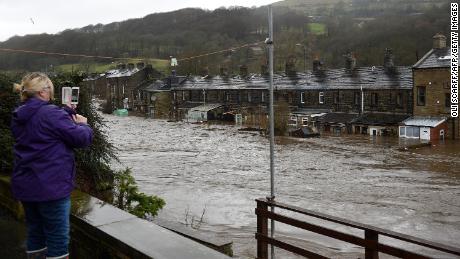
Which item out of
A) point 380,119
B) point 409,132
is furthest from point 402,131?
point 380,119

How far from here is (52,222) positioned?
3.35 metres

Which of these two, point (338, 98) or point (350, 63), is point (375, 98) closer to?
point (338, 98)

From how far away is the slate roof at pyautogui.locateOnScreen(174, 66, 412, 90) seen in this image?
4650cm

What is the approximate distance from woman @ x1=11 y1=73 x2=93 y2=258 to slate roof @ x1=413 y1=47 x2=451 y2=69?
135 ft

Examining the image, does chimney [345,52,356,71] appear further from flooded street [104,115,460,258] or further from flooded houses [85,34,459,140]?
flooded street [104,115,460,258]

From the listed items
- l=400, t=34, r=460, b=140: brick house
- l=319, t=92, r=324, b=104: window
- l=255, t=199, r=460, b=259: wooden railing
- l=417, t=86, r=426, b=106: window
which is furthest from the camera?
l=319, t=92, r=324, b=104: window

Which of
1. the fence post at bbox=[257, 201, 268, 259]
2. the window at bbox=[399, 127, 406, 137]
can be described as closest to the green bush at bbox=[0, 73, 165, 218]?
the fence post at bbox=[257, 201, 268, 259]

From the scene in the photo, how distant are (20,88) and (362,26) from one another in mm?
104898

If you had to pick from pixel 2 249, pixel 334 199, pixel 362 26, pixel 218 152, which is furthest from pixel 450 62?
pixel 362 26

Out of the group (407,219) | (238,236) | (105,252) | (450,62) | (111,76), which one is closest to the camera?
(105,252)

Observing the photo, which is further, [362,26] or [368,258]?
[362,26]

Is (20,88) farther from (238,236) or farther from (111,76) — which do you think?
(111,76)

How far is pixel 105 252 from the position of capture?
13.9 feet

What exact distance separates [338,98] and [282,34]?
56654 mm
